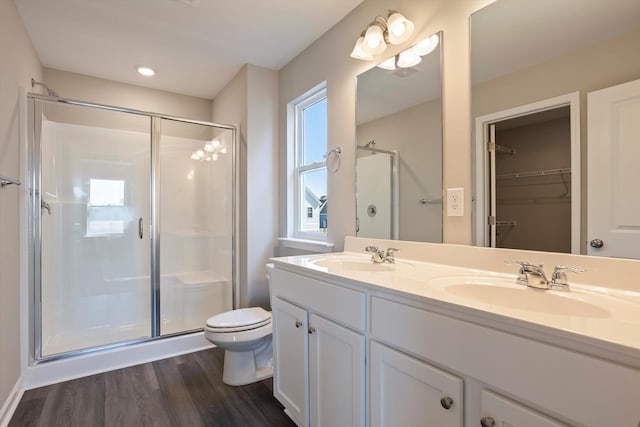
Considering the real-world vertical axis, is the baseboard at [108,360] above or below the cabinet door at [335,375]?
below

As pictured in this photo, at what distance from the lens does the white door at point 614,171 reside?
949 mm

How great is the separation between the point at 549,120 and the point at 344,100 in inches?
47.1

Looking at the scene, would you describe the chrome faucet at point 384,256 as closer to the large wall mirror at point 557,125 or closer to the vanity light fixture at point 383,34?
the large wall mirror at point 557,125

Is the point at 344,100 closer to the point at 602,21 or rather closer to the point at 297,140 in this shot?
the point at 297,140

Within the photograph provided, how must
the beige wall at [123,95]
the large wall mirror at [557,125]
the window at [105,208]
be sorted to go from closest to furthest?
1. the large wall mirror at [557,125]
2. the window at [105,208]
3. the beige wall at [123,95]

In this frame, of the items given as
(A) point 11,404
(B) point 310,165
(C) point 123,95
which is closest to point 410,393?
(B) point 310,165

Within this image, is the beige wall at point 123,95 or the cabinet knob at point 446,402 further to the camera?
the beige wall at point 123,95

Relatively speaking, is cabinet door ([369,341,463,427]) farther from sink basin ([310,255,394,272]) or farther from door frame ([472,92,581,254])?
door frame ([472,92,581,254])

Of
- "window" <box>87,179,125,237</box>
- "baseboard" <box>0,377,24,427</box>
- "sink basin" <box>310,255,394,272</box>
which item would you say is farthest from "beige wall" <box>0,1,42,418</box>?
"sink basin" <box>310,255,394,272</box>

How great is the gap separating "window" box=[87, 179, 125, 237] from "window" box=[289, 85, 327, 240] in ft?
5.04

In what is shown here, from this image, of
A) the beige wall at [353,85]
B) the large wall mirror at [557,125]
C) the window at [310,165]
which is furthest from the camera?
the window at [310,165]

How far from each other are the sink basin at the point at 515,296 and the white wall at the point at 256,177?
5.84ft

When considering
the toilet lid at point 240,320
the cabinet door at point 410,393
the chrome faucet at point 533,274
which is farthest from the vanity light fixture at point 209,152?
the chrome faucet at point 533,274

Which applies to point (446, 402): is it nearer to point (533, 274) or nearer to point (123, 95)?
point (533, 274)
